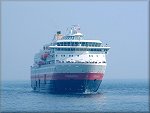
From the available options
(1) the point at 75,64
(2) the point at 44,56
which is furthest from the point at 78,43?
(2) the point at 44,56

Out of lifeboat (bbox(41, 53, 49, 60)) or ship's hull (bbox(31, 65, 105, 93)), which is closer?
ship's hull (bbox(31, 65, 105, 93))

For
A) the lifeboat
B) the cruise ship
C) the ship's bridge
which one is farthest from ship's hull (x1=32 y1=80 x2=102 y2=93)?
the lifeboat

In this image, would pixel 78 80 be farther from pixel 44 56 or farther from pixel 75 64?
pixel 44 56

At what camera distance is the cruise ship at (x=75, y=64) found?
69.2m

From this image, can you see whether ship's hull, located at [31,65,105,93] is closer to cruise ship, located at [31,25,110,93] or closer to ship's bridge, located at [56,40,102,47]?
cruise ship, located at [31,25,110,93]

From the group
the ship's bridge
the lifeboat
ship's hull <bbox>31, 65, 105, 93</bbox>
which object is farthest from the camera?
the lifeboat

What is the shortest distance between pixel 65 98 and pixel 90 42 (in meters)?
11.6

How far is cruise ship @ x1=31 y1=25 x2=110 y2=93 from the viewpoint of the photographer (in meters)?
69.2

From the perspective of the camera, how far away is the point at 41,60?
270ft

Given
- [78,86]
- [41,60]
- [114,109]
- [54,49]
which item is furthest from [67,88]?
[114,109]

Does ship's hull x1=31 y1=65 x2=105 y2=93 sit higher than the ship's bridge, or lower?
lower

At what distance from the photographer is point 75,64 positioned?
69312mm

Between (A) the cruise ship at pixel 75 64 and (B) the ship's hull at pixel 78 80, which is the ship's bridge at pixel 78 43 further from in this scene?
(B) the ship's hull at pixel 78 80

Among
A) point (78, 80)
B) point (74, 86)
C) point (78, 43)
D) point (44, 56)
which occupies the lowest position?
point (74, 86)
